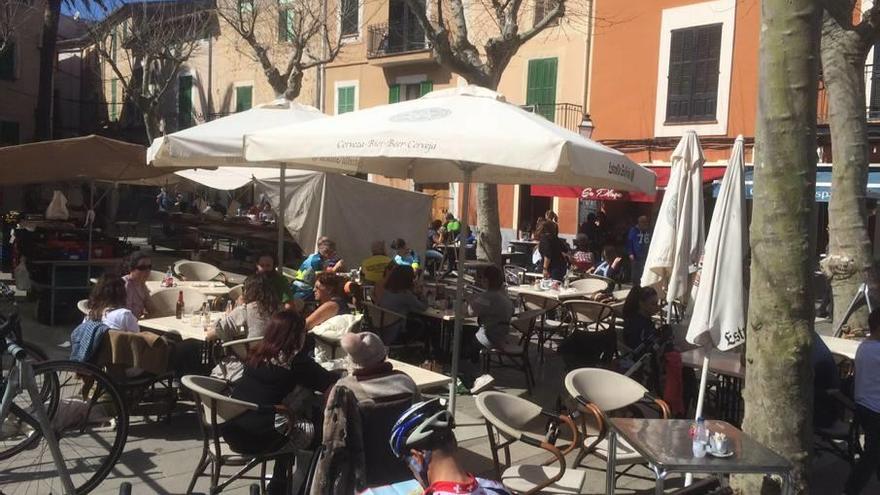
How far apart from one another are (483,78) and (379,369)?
9.63 meters

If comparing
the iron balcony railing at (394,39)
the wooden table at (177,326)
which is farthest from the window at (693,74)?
the wooden table at (177,326)

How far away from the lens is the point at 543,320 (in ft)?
26.7

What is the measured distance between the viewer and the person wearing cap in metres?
3.70

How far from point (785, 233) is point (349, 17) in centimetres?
2248

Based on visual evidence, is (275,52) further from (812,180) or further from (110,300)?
(812,180)

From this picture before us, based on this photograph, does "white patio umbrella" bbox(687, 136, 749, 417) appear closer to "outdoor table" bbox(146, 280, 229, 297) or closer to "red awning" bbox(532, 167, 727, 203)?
Answer: "outdoor table" bbox(146, 280, 229, 297)

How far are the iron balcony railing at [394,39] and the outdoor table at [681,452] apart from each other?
67.8 ft

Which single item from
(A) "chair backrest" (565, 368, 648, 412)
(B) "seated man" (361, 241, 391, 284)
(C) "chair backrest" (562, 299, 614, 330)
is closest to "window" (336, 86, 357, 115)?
(B) "seated man" (361, 241, 391, 284)

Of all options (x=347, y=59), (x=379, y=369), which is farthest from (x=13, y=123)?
(x=379, y=369)

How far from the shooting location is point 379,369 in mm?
3822

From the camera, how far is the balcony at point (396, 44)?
911 inches

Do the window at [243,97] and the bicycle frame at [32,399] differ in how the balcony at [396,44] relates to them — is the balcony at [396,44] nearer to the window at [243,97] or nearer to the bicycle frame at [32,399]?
the window at [243,97]

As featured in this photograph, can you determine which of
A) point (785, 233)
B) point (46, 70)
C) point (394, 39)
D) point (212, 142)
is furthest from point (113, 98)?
point (785, 233)

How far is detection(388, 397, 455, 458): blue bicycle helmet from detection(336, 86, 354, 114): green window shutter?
2362 cm
